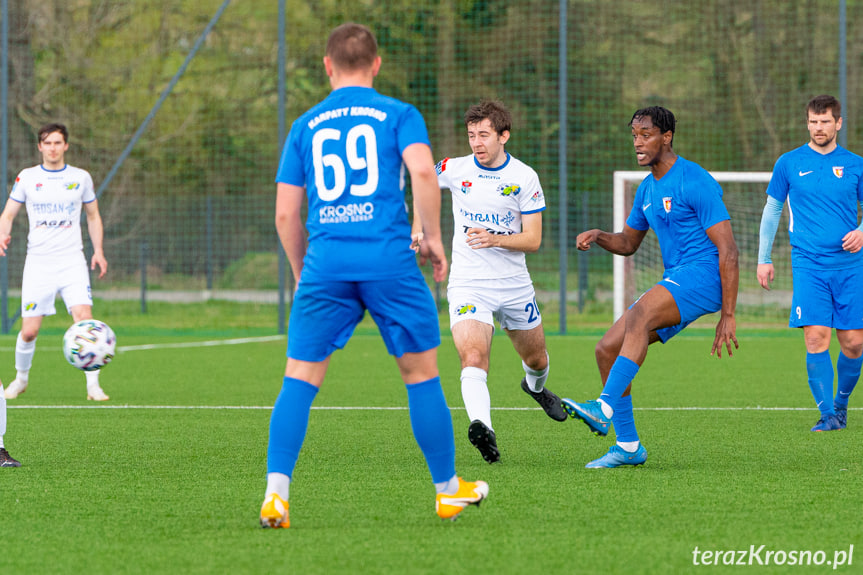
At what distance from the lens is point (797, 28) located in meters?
23.7

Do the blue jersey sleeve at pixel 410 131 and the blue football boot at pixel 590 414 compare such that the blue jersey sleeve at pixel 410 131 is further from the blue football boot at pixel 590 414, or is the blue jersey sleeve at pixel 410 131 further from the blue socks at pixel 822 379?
the blue socks at pixel 822 379

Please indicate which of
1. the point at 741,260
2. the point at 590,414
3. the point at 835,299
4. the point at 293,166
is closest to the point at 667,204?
the point at 590,414

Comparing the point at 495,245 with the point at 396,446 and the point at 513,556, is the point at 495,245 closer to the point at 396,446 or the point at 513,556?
the point at 396,446

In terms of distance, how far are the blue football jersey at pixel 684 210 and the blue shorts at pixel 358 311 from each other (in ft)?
6.85

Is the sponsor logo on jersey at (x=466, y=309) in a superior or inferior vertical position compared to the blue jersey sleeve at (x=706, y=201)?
inferior

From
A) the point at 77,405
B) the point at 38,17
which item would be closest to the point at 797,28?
the point at 38,17

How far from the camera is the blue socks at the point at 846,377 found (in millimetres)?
7758

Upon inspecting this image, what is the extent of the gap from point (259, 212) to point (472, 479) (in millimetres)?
14877

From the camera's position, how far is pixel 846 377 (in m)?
7.81

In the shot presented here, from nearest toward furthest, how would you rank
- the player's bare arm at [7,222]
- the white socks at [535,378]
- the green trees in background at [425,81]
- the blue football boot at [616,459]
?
the blue football boot at [616,459], the white socks at [535,378], the player's bare arm at [7,222], the green trees in background at [425,81]

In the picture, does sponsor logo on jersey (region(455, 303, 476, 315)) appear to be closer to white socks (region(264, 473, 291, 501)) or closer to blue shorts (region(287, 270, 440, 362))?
blue shorts (region(287, 270, 440, 362))

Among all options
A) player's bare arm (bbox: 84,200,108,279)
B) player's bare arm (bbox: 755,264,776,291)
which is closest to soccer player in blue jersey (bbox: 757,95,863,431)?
player's bare arm (bbox: 755,264,776,291)

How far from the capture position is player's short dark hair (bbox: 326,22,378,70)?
4.36m

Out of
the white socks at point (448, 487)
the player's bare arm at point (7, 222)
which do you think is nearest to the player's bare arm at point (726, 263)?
the white socks at point (448, 487)
